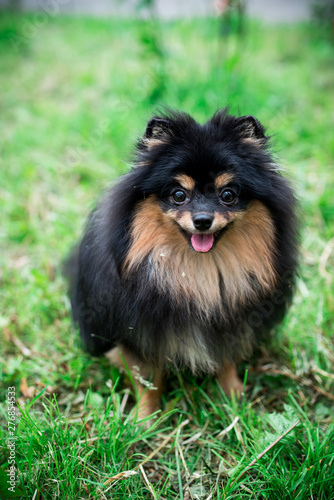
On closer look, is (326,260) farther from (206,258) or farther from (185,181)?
(185,181)

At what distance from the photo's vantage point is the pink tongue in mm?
2133

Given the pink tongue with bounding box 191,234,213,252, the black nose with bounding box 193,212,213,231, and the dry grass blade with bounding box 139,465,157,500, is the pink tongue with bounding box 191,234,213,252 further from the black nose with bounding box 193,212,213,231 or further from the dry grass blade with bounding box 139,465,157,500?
the dry grass blade with bounding box 139,465,157,500

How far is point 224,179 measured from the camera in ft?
6.86

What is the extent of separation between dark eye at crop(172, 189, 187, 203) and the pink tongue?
203 millimetres

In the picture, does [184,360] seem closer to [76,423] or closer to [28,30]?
[76,423]

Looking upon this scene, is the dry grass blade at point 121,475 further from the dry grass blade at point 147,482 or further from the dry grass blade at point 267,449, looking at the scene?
the dry grass blade at point 267,449

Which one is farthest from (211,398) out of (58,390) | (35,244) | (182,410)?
(35,244)

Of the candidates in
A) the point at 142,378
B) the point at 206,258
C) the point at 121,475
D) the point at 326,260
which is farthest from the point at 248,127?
the point at 121,475

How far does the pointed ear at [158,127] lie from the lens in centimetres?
215

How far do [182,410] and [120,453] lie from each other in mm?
511

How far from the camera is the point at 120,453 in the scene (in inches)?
88.7

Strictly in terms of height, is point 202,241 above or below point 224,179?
below

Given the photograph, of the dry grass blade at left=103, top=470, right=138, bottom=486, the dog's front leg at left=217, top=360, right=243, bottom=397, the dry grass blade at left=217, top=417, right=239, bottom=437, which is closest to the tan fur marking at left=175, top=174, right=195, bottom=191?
the dog's front leg at left=217, top=360, right=243, bottom=397

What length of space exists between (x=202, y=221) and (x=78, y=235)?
226cm
